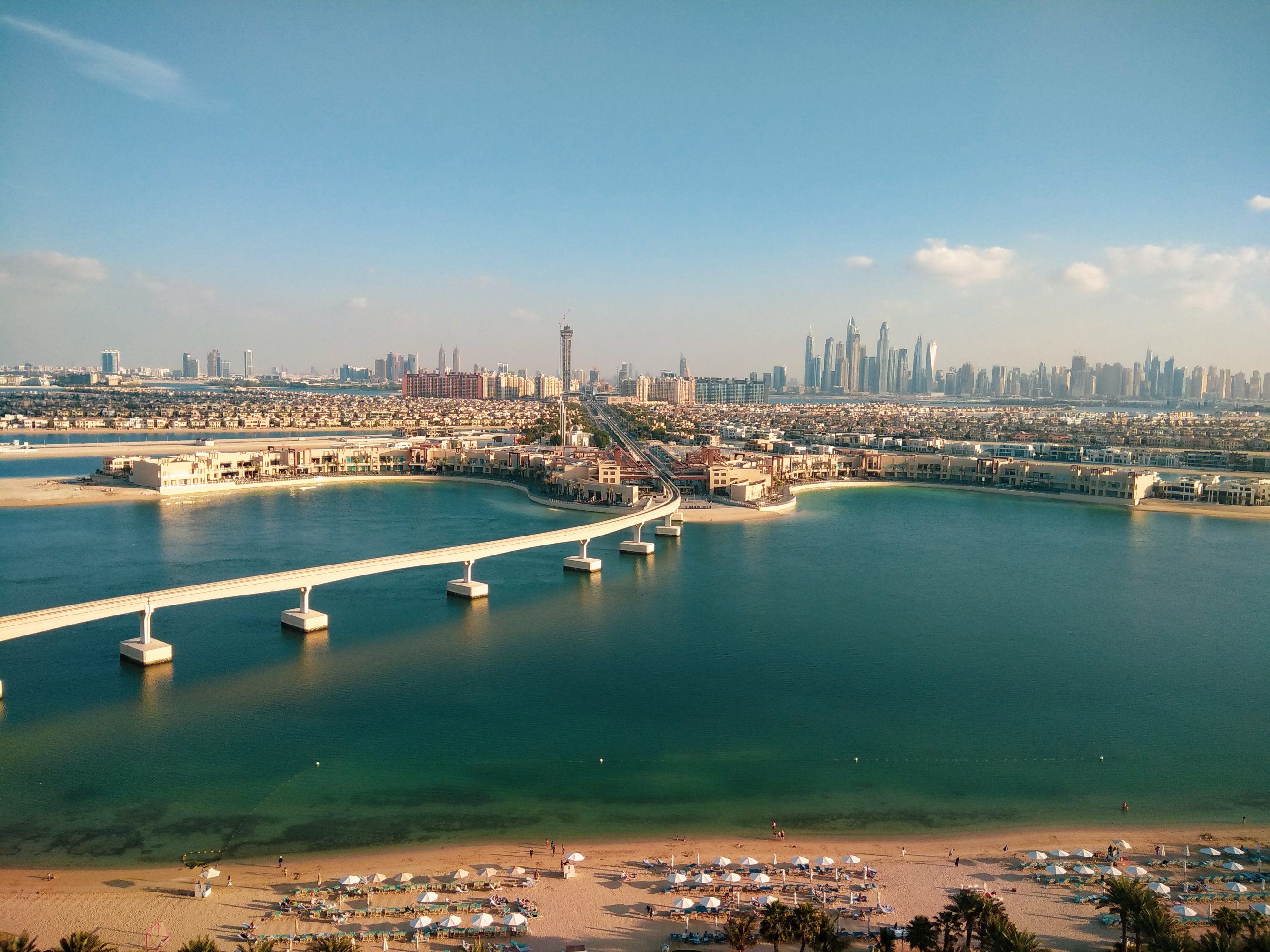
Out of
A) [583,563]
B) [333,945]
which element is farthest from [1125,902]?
[583,563]

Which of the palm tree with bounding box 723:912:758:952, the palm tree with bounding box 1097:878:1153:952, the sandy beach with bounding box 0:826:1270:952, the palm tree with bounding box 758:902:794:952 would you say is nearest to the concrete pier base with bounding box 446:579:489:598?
the sandy beach with bounding box 0:826:1270:952

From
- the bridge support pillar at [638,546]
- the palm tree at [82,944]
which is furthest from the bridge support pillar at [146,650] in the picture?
the bridge support pillar at [638,546]

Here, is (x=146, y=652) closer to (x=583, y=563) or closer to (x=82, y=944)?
(x=82, y=944)

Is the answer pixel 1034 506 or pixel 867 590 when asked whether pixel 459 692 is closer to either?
pixel 867 590

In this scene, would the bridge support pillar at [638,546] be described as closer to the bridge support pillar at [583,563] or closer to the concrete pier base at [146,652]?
the bridge support pillar at [583,563]

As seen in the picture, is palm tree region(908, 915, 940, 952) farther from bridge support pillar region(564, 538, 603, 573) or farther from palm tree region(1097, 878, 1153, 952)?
bridge support pillar region(564, 538, 603, 573)

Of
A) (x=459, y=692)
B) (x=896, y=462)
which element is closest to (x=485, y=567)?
(x=459, y=692)
